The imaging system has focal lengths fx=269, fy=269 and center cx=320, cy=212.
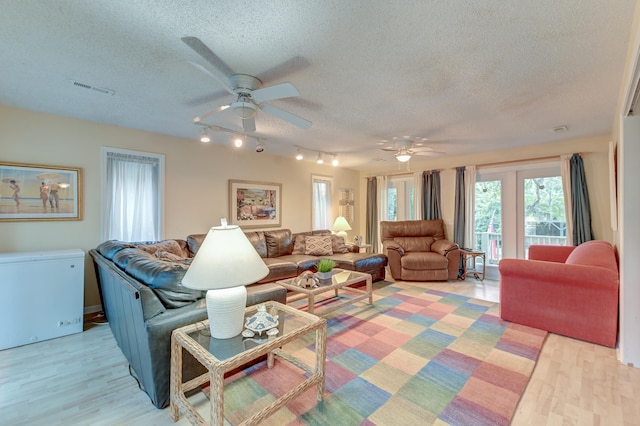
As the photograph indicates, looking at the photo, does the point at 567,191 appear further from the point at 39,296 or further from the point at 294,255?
the point at 39,296

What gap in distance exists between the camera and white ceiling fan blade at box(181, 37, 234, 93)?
1.58m

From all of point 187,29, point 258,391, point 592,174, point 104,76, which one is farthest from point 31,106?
point 592,174

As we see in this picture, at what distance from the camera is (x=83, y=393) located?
190 cm

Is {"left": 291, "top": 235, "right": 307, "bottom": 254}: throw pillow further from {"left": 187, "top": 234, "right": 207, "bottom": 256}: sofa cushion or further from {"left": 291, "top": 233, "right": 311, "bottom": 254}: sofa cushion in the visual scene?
{"left": 187, "top": 234, "right": 207, "bottom": 256}: sofa cushion

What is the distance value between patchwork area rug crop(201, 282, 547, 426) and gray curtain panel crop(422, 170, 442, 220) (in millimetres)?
2769

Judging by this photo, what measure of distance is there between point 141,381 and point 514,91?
397 cm

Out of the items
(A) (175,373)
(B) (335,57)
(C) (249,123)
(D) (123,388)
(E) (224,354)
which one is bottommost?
(D) (123,388)

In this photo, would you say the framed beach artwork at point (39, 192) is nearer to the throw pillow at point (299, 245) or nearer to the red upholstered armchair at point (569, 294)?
the throw pillow at point (299, 245)

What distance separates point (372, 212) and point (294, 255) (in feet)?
9.02

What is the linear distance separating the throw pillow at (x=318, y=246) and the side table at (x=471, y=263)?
7.94ft

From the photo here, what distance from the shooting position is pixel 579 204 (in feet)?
13.7

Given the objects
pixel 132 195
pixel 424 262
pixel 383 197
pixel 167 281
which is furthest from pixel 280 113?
Answer: pixel 383 197

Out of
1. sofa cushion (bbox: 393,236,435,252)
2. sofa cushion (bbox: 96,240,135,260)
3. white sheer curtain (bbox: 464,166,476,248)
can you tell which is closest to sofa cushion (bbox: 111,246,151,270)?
sofa cushion (bbox: 96,240,135,260)

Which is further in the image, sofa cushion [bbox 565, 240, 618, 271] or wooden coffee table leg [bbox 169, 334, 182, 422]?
sofa cushion [bbox 565, 240, 618, 271]
